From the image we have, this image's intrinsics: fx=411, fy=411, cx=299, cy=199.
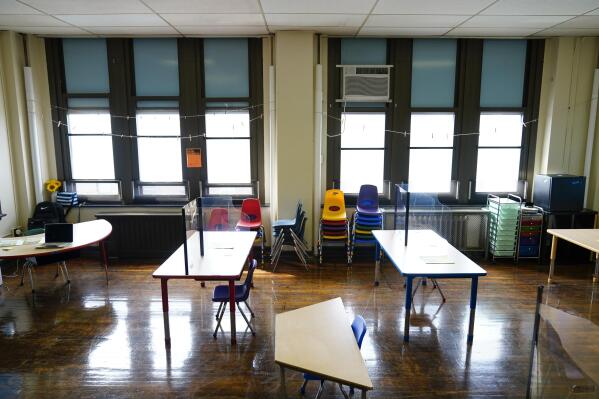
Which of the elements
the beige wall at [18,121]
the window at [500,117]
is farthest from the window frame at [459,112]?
the beige wall at [18,121]

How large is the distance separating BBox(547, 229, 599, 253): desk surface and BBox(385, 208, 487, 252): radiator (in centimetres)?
131

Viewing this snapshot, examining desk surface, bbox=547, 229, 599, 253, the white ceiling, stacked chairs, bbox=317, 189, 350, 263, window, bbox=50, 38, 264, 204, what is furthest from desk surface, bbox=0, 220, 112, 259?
desk surface, bbox=547, 229, 599, 253

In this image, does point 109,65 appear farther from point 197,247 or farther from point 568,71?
point 568,71

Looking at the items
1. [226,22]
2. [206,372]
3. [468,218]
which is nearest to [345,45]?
[226,22]

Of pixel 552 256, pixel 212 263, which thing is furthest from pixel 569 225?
pixel 212 263

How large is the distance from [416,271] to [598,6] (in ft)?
12.5

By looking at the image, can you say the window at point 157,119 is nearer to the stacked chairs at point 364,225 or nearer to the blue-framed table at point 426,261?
the stacked chairs at point 364,225

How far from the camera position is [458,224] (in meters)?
6.82

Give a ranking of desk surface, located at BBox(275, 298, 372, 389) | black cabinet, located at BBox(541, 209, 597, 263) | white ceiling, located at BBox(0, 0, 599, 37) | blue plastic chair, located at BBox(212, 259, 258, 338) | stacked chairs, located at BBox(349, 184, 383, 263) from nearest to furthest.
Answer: desk surface, located at BBox(275, 298, 372, 389) < blue plastic chair, located at BBox(212, 259, 258, 338) < white ceiling, located at BBox(0, 0, 599, 37) < black cabinet, located at BBox(541, 209, 597, 263) < stacked chairs, located at BBox(349, 184, 383, 263)

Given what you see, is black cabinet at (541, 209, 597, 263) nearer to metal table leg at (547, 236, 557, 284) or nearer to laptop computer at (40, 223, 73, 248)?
metal table leg at (547, 236, 557, 284)

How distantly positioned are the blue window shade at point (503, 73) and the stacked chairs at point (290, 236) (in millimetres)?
3571

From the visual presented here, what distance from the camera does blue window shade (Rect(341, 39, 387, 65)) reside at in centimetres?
656

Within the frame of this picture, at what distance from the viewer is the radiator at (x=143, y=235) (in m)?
6.62

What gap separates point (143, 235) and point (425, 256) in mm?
4484
